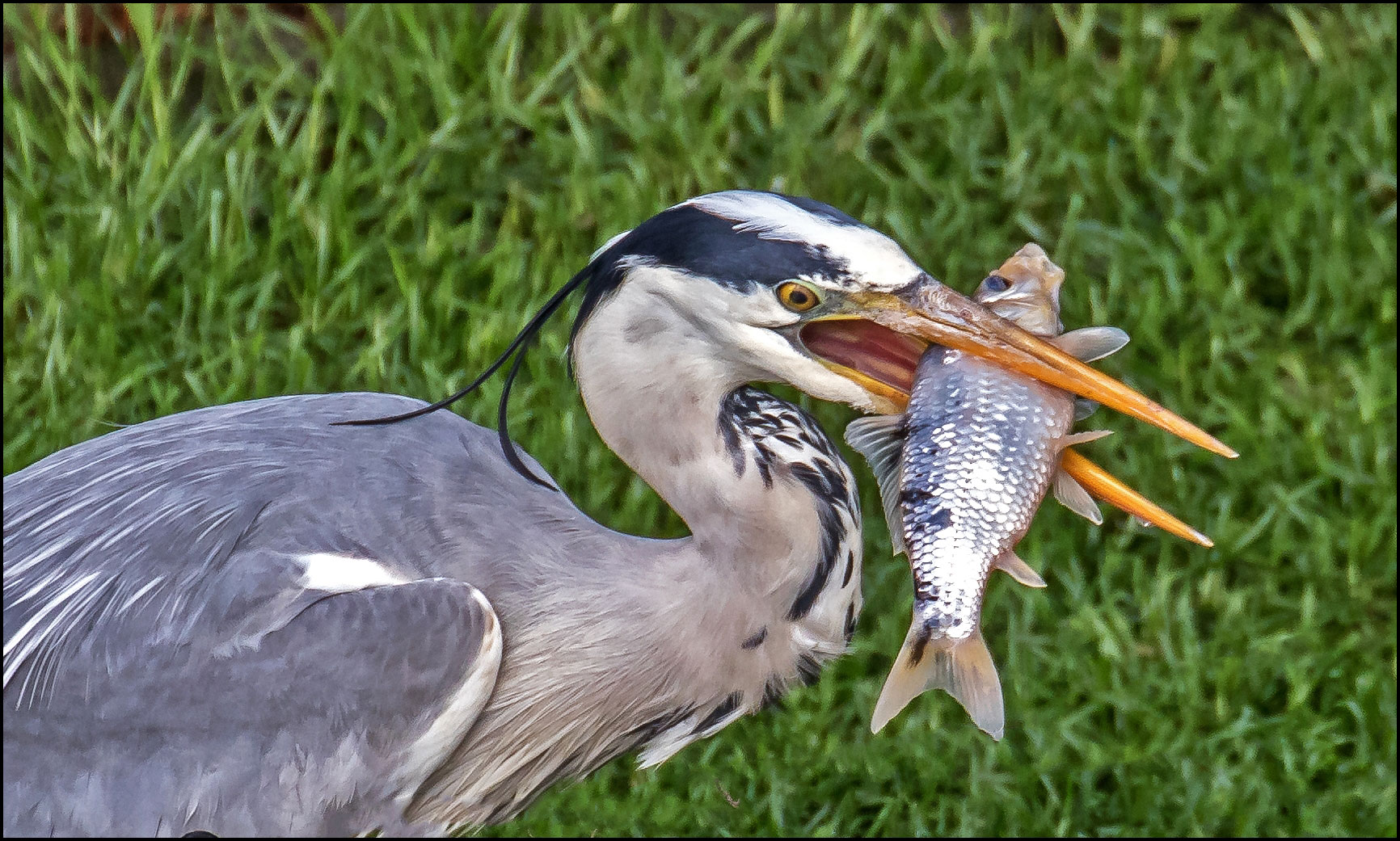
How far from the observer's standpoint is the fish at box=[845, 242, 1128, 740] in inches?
88.4

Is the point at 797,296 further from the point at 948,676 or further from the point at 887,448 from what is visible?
the point at 948,676

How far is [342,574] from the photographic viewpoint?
2.57 metres

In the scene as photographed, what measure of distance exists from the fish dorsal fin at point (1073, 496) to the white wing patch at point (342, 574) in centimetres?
97

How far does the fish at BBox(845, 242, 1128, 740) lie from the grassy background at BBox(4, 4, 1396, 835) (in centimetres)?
129

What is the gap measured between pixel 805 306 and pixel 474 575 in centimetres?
67

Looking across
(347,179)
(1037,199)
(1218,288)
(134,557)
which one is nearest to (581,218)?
(347,179)

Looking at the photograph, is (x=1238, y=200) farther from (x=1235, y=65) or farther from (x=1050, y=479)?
(x=1050, y=479)

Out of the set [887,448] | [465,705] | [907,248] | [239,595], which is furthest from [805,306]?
[907,248]

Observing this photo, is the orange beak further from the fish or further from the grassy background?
the grassy background

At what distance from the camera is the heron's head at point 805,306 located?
7.86ft

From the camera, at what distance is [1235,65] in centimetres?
475

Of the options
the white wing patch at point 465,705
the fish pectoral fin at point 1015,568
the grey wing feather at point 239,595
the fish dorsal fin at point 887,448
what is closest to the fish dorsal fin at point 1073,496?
the fish pectoral fin at point 1015,568

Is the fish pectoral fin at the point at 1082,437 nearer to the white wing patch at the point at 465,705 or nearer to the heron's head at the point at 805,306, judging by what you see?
the heron's head at the point at 805,306

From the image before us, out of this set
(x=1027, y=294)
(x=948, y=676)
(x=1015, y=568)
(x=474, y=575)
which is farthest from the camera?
(x=474, y=575)
